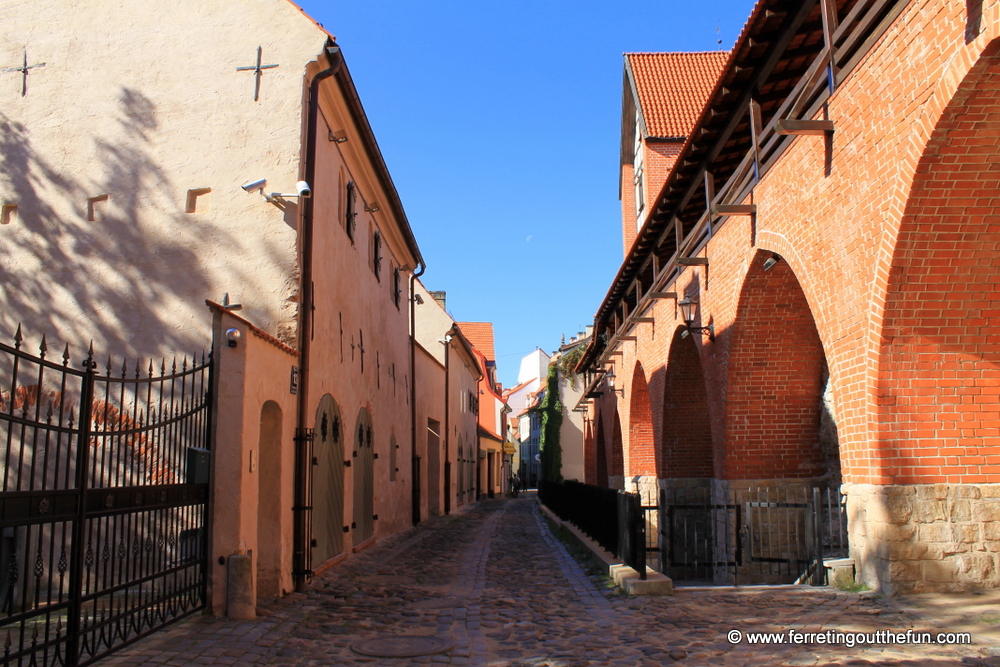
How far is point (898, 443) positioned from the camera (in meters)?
7.01

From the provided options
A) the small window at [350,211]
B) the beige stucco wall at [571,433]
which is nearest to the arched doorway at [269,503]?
the small window at [350,211]

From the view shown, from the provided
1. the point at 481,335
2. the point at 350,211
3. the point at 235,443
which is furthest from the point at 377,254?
the point at 481,335

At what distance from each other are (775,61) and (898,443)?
4.06 m

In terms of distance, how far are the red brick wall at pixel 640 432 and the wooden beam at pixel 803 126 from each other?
11733 mm

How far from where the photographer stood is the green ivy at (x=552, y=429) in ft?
143

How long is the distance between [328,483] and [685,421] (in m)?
6.83

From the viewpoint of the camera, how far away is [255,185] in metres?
9.83

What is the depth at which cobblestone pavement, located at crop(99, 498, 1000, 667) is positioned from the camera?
18.8 ft

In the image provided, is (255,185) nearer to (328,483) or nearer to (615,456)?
(328,483)

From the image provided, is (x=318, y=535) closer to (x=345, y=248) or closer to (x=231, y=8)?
(x=345, y=248)

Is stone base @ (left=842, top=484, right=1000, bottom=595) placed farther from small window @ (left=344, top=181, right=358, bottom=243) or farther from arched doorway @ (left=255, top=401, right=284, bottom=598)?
small window @ (left=344, top=181, right=358, bottom=243)

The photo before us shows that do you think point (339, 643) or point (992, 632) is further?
point (339, 643)

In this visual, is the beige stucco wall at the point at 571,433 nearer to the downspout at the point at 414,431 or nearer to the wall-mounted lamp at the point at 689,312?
the downspout at the point at 414,431

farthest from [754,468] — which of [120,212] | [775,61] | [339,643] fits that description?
[120,212]
